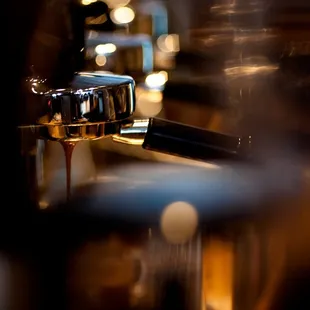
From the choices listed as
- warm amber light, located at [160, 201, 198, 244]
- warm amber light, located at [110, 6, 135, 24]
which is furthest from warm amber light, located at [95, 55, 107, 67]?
warm amber light, located at [160, 201, 198, 244]

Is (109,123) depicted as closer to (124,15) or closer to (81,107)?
(81,107)

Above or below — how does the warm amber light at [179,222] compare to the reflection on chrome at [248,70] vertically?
below

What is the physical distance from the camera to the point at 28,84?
50 centimetres

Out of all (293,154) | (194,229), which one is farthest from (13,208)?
(293,154)

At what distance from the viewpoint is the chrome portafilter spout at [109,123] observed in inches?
18.7

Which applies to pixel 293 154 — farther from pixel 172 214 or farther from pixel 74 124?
pixel 74 124

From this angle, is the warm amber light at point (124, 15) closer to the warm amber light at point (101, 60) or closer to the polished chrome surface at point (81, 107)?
the warm amber light at point (101, 60)

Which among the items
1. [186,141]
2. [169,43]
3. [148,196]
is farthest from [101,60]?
[186,141]

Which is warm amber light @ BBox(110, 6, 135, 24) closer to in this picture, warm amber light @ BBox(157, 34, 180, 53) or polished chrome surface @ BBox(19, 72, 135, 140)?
warm amber light @ BBox(157, 34, 180, 53)

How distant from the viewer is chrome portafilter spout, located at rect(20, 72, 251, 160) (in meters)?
0.48

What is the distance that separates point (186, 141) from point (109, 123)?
0.07 meters

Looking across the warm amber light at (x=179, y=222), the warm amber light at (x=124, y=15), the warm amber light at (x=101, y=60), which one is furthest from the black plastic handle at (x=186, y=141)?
the warm amber light at (x=124, y=15)

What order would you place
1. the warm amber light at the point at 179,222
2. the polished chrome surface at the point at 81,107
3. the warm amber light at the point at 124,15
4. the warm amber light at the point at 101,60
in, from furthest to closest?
the warm amber light at the point at 124,15 < the warm amber light at the point at 101,60 < the warm amber light at the point at 179,222 < the polished chrome surface at the point at 81,107

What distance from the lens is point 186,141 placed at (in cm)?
53
